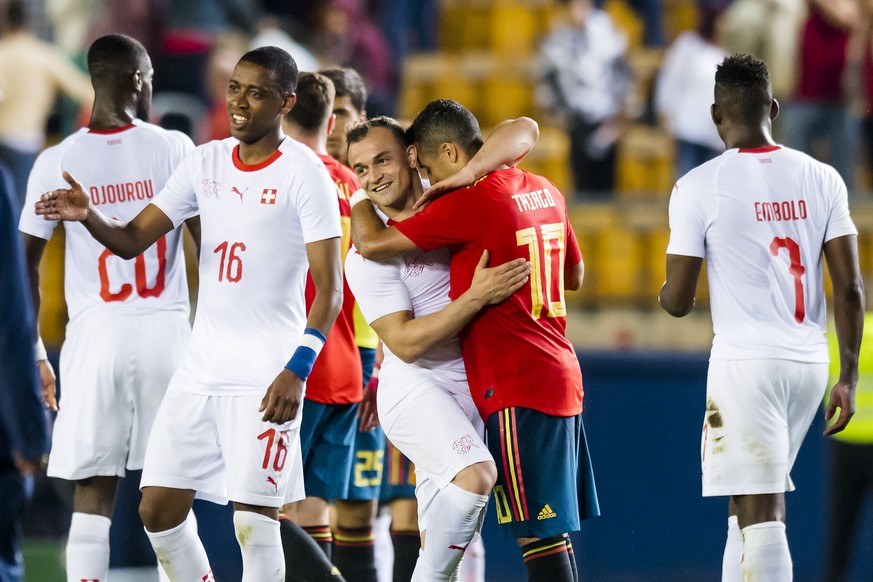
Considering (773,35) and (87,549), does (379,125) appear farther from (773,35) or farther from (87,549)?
(773,35)

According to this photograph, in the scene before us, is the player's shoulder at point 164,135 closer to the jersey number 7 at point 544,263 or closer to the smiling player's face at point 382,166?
the smiling player's face at point 382,166

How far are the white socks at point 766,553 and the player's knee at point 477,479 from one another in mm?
1091

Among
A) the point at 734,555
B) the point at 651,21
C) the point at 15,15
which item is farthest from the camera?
the point at 651,21

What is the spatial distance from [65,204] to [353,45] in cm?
735

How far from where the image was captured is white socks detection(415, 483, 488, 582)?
4.83 meters

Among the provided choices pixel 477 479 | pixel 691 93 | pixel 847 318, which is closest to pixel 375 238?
pixel 477 479

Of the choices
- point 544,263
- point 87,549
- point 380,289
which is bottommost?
point 87,549

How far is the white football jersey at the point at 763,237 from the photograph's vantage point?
520 cm

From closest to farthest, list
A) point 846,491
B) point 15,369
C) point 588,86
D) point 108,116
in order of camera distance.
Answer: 1. point 15,369
2. point 108,116
3. point 846,491
4. point 588,86

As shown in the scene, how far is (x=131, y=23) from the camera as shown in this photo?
11.5 metres

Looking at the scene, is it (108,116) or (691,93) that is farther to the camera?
(691,93)

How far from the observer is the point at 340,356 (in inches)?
236

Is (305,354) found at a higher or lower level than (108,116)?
lower

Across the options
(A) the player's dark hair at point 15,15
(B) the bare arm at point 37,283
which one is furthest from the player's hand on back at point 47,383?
(A) the player's dark hair at point 15,15
